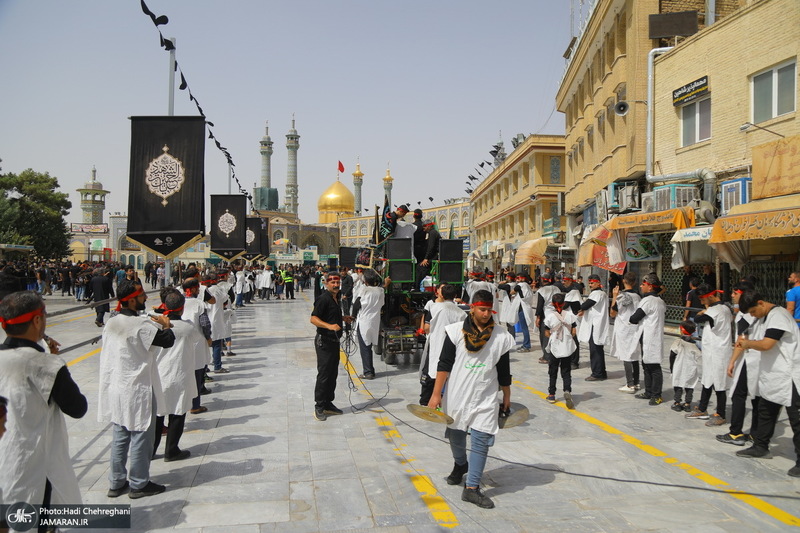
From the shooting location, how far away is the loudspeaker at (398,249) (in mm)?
10656

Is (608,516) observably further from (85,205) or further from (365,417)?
(85,205)

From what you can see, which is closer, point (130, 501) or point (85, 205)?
point (130, 501)

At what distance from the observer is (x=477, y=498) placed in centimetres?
455

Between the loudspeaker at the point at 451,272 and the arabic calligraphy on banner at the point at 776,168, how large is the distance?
6.40 m

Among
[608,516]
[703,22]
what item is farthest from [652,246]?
[608,516]

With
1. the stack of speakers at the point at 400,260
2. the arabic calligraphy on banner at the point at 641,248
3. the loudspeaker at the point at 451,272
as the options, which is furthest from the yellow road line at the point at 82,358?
the arabic calligraphy on banner at the point at 641,248

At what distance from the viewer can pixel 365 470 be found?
5.35 meters

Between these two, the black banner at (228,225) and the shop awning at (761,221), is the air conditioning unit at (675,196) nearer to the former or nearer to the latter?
the shop awning at (761,221)

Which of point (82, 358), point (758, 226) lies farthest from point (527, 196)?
point (82, 358)

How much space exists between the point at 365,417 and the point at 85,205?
119238 millimetres

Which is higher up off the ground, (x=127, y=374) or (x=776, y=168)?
(x=776, y=168)

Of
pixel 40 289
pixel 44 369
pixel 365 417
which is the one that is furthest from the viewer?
pixel 40 289

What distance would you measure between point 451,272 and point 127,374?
691 cm

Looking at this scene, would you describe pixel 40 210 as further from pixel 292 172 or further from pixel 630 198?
pixel 292 172
